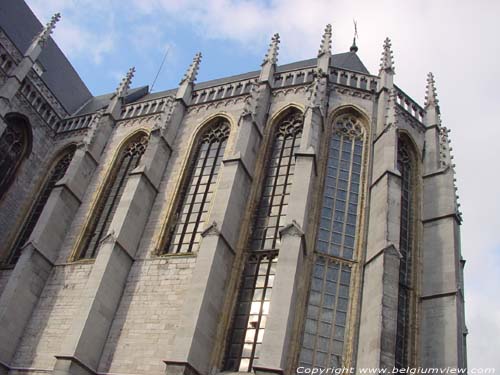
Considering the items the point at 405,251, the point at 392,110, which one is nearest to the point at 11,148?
the point at 392,110

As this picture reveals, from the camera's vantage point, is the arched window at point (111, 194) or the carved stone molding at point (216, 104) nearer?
the arched window at point (111, 194)

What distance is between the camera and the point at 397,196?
16719 millimetres

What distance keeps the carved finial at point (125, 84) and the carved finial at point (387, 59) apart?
11411 millimetres

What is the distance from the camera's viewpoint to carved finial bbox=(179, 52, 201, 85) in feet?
76.4

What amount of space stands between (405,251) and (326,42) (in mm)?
9185

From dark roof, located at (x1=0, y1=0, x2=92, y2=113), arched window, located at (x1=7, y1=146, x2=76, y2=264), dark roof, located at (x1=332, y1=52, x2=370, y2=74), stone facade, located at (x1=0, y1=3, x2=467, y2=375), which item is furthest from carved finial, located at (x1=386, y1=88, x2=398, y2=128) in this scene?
dark roof, located at (x1=0, y1=0, x2=92, y2=113)

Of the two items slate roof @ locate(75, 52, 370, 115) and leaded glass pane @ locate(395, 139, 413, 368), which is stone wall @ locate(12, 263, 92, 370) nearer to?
slate roof @ locate(75, 52, 370, 115)

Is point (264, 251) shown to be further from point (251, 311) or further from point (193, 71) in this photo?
point (193, 71)

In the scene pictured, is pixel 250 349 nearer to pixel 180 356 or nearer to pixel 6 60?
pixel 180 356

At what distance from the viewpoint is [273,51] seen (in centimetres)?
2253

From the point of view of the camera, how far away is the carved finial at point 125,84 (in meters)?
24.7

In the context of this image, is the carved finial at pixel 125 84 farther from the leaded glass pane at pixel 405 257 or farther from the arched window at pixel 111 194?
the leaded glass pane at pixel 405 257

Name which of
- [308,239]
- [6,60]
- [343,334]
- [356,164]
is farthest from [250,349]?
[6,60]

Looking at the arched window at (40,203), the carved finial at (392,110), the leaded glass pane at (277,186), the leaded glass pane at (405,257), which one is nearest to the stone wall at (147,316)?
the leaded glass pane at (277,186)
